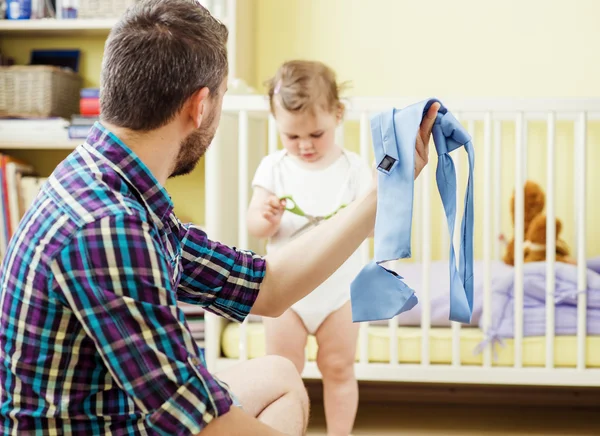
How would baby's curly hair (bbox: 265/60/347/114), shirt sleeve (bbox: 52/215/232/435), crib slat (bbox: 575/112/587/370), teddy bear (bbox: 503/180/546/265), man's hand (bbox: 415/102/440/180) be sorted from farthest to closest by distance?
teddy bear (bbox: 503/180/546/265) < crib slat (bbox: 575/112/587/370) < baby's curly hair (bbox: 265/60/347/114) < man's hand (bbox: 415/102/440/180) < shirt sleeve (bbox: 52/215/232/435)

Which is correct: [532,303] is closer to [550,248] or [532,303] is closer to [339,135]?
[550,248]

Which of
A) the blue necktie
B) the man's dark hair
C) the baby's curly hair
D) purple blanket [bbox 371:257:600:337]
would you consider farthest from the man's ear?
purple blanket [bbox 371:257:600:337]

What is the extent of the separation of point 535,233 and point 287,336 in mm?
811

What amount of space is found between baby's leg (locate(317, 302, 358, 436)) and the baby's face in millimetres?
364

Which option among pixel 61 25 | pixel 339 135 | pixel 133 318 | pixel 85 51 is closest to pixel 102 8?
pixel 61 25

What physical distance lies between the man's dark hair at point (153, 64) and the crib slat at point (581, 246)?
1.16 m

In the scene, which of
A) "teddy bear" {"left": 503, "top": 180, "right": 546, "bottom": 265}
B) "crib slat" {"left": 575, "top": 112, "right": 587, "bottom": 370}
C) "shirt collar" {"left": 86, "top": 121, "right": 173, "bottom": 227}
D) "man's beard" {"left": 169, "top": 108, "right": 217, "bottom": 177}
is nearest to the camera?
"shirt collar" {"left": 86, "top": 121, "right": 173, "bottom": 227}

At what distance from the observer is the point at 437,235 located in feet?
8.50

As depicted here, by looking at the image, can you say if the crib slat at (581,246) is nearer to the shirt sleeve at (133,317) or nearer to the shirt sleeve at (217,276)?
the shirt sleeve at (217,276)

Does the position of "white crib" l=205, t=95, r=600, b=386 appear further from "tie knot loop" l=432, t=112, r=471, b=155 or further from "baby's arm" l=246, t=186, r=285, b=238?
"tie knot loop" l=432, t=112, r=471, b=155

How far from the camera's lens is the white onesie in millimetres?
1785

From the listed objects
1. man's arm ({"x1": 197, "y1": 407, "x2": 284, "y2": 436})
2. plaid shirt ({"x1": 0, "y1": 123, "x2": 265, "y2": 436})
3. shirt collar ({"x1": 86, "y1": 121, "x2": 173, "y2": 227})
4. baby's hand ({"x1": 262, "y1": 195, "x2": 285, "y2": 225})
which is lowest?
man's arm ({"x1": 197, "y1": 407, "x2": 284, "y2": 436})

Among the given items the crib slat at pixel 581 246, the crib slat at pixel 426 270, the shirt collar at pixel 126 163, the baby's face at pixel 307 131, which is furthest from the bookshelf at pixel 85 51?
the shirt collar at pixel 126 163

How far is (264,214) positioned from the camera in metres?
1.74
